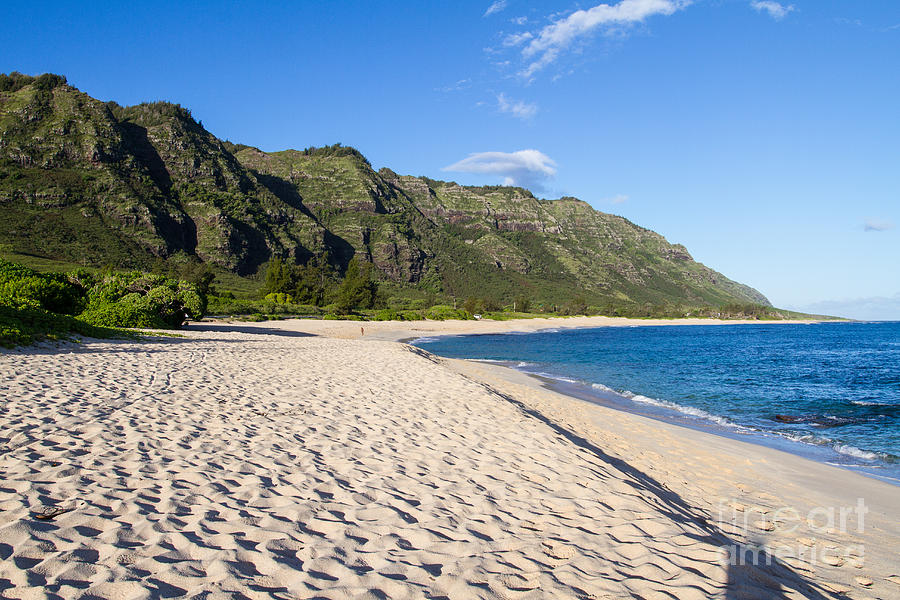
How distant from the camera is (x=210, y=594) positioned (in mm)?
3074

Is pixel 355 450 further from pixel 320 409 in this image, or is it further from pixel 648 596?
pixel 648 596

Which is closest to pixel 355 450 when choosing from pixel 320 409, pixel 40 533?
pixel 320 409

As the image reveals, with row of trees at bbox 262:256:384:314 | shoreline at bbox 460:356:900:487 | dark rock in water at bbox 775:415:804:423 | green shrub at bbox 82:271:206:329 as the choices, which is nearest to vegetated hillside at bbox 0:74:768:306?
row of trees at bbox 262:256:384:314

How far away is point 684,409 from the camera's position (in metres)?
17.7

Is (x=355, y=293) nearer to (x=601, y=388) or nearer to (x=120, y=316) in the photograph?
(x=120, y=316)

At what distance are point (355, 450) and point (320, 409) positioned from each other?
284 cm

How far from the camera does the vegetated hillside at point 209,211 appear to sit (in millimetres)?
87000

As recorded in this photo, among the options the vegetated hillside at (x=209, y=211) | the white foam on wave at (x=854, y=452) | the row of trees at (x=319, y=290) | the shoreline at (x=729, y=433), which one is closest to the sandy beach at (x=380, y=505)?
the shoreline at (x=729, y=433)

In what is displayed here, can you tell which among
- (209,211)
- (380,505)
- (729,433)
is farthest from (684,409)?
(209,211)

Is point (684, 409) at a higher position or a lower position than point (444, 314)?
lower

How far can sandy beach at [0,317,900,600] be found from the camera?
350 cm

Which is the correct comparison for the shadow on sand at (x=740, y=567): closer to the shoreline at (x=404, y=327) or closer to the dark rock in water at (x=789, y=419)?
the dark rock in water at (x=789, y=419)

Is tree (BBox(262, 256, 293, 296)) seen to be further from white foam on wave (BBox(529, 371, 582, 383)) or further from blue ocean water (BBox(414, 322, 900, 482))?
white foam on wave (BBox(529, 371, 582, 383))

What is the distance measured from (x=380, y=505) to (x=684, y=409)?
1598cm
